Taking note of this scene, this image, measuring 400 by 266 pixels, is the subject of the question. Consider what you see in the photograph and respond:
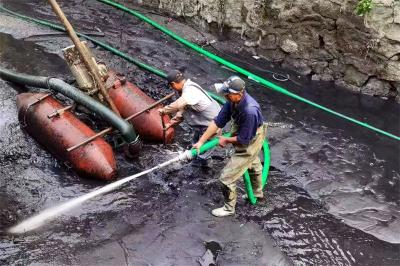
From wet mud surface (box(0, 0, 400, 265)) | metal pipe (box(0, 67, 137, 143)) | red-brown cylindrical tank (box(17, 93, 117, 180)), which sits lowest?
wet mud surface (box(0, 0, 400, 265))

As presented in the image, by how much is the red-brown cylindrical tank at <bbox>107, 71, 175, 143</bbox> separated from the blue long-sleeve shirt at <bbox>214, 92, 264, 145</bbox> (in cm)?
194

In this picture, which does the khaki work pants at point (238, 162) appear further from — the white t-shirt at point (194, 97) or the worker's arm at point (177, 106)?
the worker's arm at point (177, 106)

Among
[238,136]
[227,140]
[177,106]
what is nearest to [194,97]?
[177,106]

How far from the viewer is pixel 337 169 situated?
7.21 m

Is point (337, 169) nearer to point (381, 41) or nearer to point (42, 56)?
point (381, 41)

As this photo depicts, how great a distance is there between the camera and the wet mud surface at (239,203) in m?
5.51

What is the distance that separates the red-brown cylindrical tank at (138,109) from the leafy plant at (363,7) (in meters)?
4.57

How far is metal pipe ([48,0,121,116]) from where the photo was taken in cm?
687

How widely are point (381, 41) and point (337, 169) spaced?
310 cm

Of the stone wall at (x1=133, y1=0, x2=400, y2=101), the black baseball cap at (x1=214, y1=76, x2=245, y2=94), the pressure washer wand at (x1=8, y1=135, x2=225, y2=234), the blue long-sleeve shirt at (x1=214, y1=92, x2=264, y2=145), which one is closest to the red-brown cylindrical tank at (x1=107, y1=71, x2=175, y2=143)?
the pressure washer wand at (x1=8, y1=135, x2=225, y2=234)

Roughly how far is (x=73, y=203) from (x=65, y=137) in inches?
42.2

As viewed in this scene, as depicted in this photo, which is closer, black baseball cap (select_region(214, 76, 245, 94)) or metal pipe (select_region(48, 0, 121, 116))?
black baseball cap (select_region(214, 76, 245, 94))

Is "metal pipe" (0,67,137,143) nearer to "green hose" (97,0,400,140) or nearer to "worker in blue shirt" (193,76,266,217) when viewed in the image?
"worker in blue shirt" (193,76,266,217)

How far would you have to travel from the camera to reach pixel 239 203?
6.38 m
